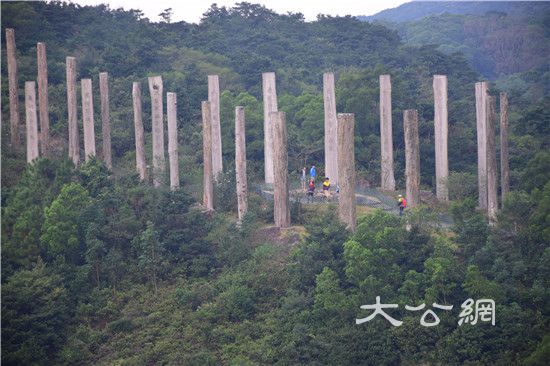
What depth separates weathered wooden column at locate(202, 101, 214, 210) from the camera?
24.1m

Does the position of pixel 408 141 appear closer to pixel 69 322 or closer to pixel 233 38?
pixel 69 322

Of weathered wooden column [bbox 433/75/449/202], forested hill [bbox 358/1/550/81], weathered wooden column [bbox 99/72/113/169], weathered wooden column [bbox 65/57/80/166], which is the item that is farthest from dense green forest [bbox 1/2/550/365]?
forested hill [bbox 358/1/550/81]

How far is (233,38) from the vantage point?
1665 inches

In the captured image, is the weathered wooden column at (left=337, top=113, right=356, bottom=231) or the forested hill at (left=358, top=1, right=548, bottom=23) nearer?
the weathered wooden column at (left=337, top=113, right=356, bottom=231)

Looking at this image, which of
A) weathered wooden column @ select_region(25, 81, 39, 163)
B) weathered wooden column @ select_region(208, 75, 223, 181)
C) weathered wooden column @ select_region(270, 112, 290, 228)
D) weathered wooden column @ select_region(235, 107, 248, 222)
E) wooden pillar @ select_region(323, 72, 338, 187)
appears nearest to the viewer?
weathered wooden column @ select_region(270, 112, 290, 228)

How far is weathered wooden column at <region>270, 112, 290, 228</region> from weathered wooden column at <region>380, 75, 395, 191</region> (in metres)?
4.92

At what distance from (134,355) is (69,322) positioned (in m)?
1.80

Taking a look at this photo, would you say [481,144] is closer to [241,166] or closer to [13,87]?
[241,166]

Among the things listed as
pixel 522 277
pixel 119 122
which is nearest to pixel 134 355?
pixel 522 277

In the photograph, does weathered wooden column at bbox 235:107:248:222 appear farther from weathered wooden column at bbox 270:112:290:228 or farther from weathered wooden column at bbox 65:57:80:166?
weathered wooden column at bbox 65:57:80:166

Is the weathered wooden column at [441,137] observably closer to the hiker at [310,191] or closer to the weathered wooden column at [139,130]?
the hiker at [310,191]

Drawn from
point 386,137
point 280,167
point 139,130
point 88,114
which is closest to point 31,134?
point 88,114

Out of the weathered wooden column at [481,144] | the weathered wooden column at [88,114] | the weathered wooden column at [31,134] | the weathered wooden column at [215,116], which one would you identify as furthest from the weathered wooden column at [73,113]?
the weathered wooden column at [481,144]

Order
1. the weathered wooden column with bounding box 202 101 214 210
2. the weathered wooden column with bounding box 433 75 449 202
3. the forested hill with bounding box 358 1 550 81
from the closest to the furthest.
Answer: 1. the weathered wooden column with bounding box 202 101 214 210
2. the weathered wooden column with bounding box 433 75 449 202
3. the forested hill with bounding box 358 1 550 81
